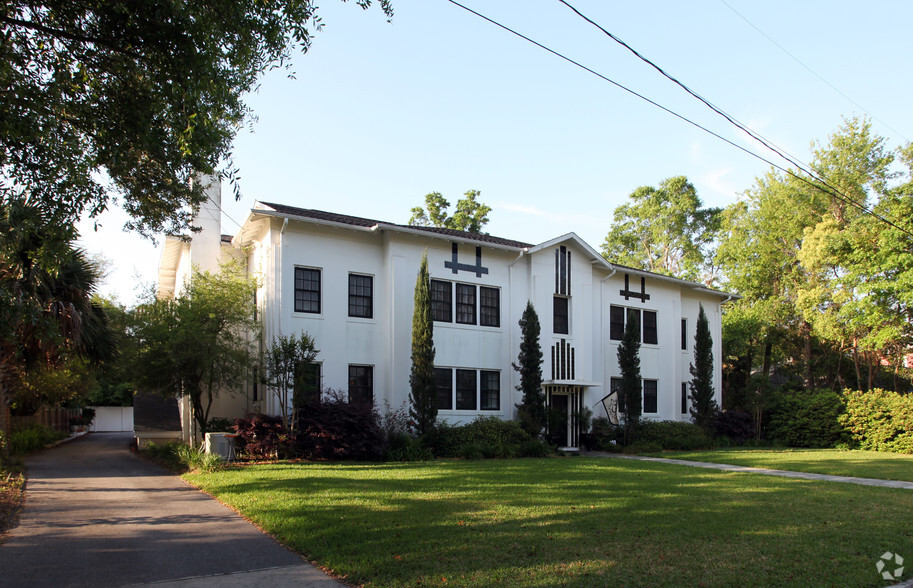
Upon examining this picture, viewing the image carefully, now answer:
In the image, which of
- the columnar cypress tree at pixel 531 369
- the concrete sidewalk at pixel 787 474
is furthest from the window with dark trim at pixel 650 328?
the concrete sidewalk at pixel 787 474

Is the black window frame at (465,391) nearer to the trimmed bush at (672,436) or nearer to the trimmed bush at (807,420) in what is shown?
the trimmed bush at (672,436)

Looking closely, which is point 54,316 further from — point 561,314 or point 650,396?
point 650,396

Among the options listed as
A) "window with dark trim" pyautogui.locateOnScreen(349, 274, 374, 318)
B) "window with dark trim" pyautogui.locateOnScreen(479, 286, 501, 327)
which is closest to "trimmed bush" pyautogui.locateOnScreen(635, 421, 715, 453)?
"window with dark trim" pyautogui.locateOnScreen(479, 286, 501, 327)

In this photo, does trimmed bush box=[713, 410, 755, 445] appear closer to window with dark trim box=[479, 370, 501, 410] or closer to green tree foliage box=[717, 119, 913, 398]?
green tree foliage box=[717, 119, 913, 398]

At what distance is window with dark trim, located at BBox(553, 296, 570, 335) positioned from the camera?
85.4ft

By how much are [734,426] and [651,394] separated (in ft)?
12.6

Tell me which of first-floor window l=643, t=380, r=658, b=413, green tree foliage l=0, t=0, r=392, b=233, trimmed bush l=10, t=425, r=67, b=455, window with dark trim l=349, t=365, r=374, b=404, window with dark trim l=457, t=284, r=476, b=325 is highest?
green tree foliage l=0, t=0, r=392, b=233

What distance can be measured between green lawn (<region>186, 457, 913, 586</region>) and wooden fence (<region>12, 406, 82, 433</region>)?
56.7 ft

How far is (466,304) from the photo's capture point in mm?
23891

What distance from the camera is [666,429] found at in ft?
87.0

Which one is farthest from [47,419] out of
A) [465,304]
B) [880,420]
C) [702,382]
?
[880,420]

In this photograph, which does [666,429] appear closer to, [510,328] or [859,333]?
[510,328]

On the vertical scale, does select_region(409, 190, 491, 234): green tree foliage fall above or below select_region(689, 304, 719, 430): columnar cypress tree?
above

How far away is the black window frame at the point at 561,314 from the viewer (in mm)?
25984
